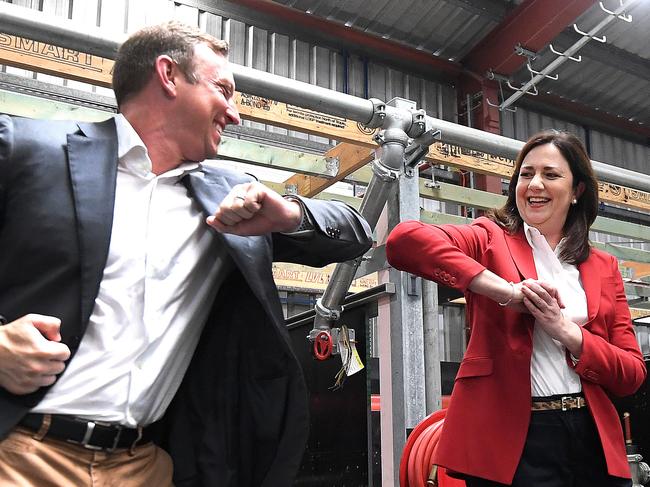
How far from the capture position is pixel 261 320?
1.34 metres

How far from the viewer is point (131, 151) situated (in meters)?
1.30

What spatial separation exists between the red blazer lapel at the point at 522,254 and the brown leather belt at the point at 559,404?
0.31 metres

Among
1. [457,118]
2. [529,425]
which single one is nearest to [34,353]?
[529,425]

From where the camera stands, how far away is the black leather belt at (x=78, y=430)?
110cm

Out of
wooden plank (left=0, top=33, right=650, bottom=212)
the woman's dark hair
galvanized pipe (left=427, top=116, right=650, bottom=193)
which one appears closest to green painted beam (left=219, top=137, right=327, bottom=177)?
wooden plank (left=0, top=33, right=650, bottom=212)

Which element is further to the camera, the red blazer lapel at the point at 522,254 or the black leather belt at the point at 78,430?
the red blazer lapel at the point at 522,254

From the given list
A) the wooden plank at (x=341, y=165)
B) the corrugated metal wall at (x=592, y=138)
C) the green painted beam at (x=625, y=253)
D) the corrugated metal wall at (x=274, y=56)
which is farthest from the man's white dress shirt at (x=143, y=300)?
the corrugated metal wall at (x=592, y=138)

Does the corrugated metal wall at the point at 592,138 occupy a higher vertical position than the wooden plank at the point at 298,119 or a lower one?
higher

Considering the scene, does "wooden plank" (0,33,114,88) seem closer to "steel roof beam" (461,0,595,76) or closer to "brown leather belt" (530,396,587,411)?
"brown leather belt" (530,396,587,411)

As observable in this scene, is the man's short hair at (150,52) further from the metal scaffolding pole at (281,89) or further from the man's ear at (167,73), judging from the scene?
the metal scaffolding pole at (281,89)

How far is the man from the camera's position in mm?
1110

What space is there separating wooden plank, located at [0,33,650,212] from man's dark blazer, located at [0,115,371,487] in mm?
1593

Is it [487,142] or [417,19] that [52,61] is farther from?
[417,19]

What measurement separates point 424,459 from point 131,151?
1.52 m
